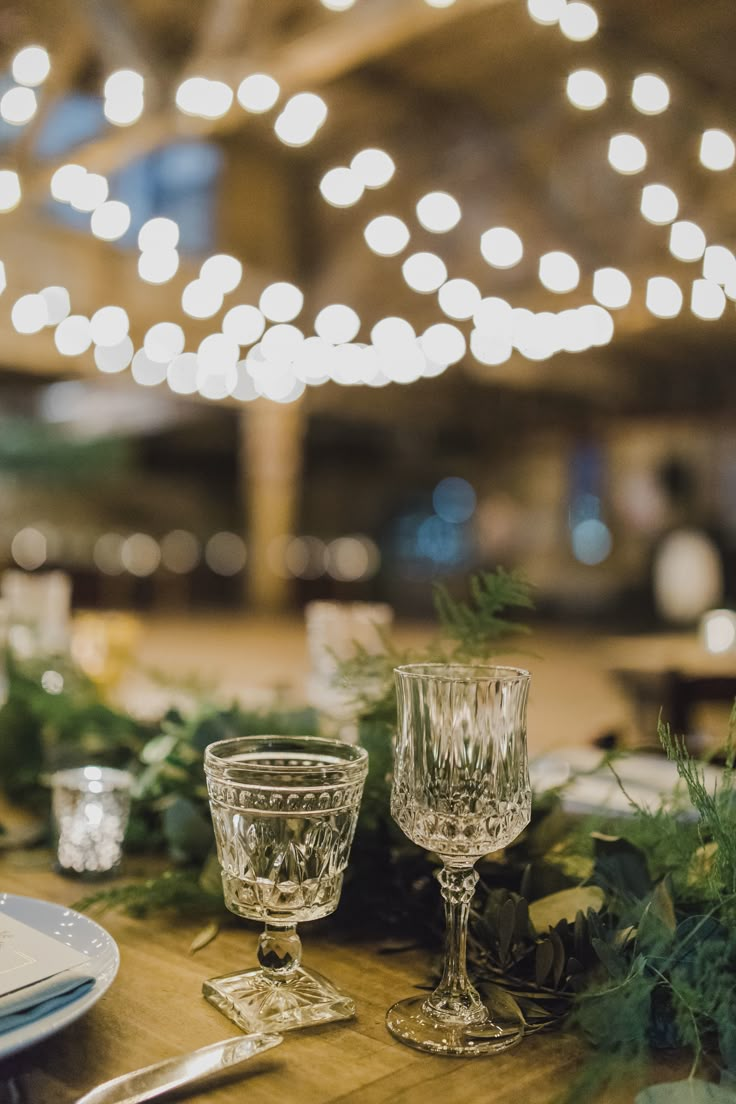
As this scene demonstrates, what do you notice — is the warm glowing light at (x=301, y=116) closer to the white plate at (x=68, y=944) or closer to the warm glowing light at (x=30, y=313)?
the warm glowing light at (x=30, y=313)

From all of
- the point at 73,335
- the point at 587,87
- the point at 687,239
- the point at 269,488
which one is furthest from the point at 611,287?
the point at 269,488

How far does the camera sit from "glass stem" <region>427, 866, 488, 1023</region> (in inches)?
27.9

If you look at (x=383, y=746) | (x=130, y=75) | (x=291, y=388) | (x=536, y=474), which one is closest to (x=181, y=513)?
(x=536, y=474)

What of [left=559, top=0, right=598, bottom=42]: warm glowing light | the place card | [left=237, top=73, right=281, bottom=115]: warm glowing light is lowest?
the place card

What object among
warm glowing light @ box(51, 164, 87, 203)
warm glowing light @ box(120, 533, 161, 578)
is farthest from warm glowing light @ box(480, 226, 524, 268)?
warm glowing light @ box(120, 533, 161, 578)

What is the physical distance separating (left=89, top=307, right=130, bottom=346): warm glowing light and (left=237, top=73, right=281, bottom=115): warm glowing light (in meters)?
2.48

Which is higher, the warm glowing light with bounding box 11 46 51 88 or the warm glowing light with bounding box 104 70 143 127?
the warm glowing light with bounding box 11 46 51 88

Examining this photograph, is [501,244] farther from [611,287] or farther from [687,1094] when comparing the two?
[687,1094]

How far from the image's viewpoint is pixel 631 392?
35.6 feet

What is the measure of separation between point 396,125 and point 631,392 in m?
4.89

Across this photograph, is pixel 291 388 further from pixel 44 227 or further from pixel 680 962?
pixel 680 962

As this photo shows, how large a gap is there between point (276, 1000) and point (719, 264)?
3981 millimetres

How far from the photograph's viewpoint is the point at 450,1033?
682 mm

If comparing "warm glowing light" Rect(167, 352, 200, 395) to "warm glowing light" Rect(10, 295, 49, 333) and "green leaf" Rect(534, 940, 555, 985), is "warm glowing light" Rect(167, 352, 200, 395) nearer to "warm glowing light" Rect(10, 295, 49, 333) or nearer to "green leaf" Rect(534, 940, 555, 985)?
"warm glowing light" Rect(10, 295, 49, 333)
